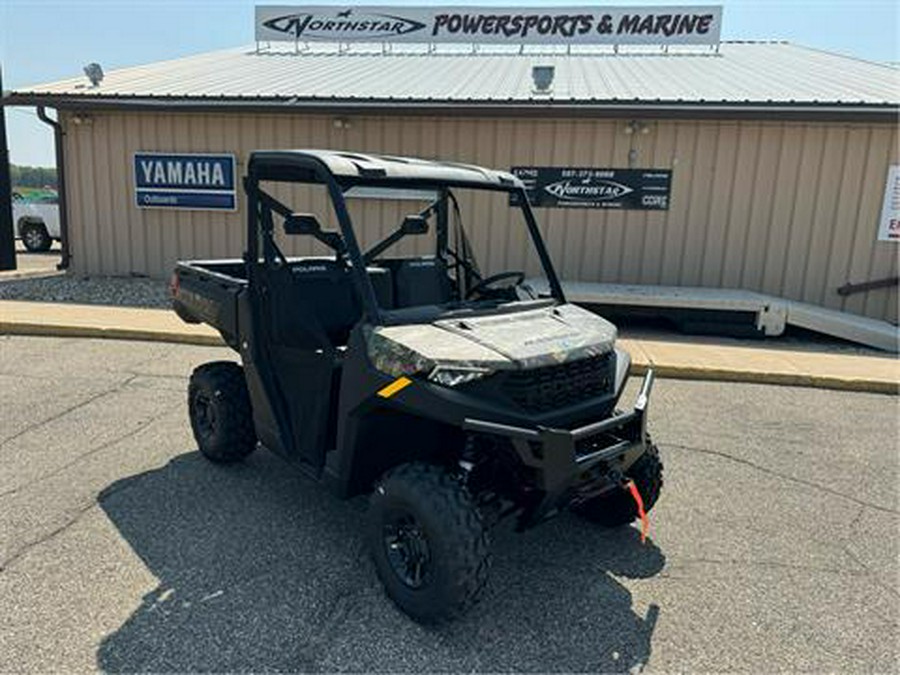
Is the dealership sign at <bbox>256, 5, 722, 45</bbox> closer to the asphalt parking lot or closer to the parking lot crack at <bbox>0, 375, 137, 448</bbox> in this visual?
the parking lot crack at <bbox>0, 375, 137, 448</bbox>

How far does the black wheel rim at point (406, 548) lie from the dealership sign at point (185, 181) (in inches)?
367

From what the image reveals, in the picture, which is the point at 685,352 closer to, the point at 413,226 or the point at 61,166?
the point at 413,226

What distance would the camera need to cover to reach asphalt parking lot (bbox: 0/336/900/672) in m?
2.62

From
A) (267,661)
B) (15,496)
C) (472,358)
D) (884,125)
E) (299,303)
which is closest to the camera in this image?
(267,661)

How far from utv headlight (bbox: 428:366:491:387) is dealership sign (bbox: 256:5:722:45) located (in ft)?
44.2

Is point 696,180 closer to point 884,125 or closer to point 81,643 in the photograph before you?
point 884,125

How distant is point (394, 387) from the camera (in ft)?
9.05

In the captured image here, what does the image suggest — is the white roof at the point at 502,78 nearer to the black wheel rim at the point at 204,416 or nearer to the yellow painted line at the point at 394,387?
the black wheel rim at the point at 204,416

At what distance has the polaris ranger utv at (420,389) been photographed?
267cm

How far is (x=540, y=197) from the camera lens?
10.0 meters

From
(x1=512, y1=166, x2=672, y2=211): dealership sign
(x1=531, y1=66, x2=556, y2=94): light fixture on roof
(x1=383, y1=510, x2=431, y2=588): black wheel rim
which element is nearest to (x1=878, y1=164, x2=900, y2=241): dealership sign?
(x1=512, y1=166, x2=672, y2=211): dealership sign

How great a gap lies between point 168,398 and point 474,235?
19.2 ft

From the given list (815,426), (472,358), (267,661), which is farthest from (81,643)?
(815,426)

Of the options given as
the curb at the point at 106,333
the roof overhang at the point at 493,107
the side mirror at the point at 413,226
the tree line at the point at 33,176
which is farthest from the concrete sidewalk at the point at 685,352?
the tree line at the point at 33,176
